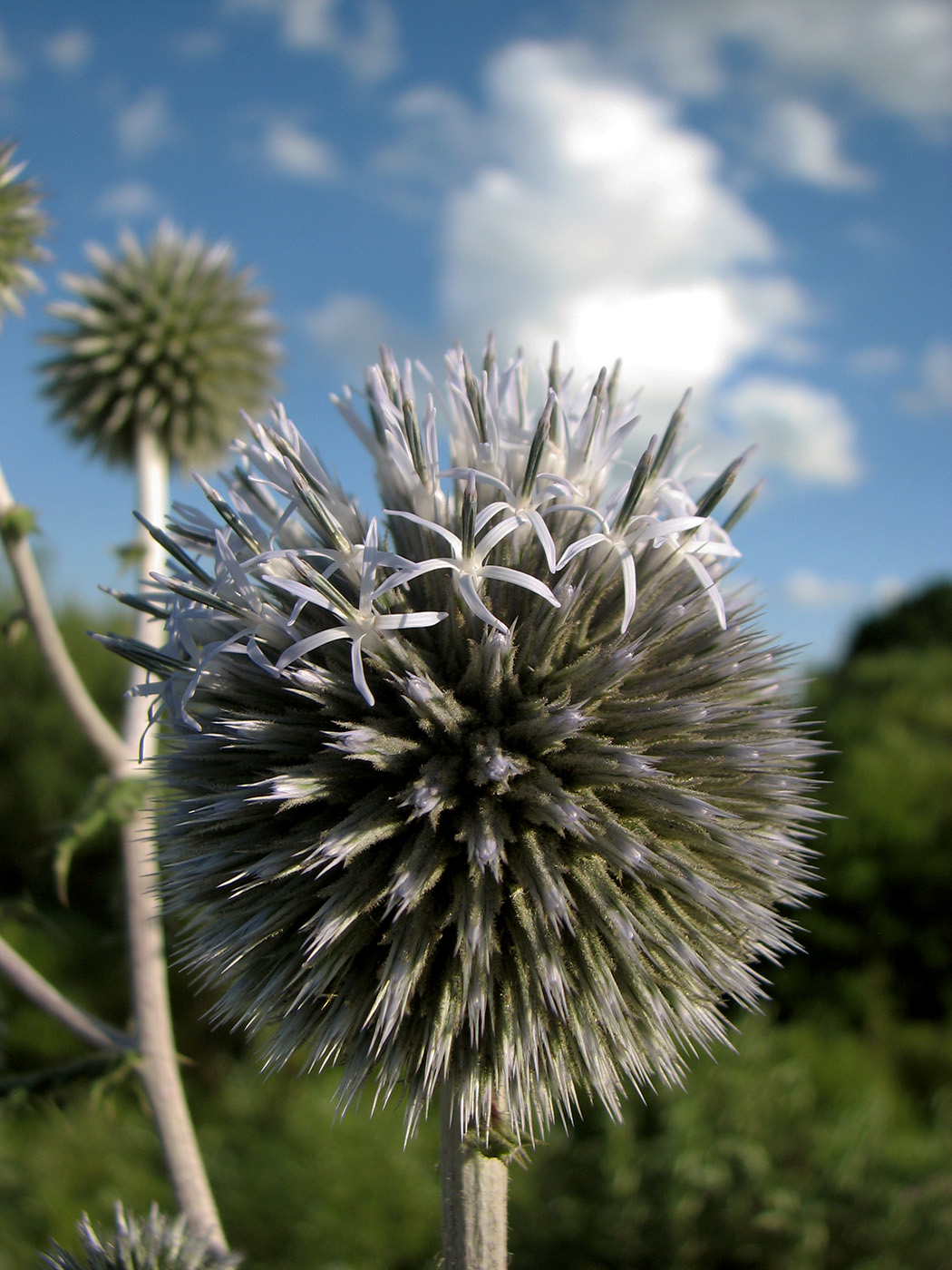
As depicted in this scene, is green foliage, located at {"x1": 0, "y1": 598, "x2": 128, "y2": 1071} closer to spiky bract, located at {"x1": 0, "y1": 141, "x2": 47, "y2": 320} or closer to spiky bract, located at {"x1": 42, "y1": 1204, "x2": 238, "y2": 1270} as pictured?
spiky bract, located at {"x1": 0, "y1": 141, "x2": 47, "y2": 320}

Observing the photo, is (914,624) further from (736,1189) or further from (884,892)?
(736,1189)

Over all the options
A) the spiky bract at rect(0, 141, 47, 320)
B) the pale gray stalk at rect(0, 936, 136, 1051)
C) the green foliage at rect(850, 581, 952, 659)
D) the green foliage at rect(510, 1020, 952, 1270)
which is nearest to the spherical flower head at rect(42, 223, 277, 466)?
the spiky bract at rect(0, 141, 47, 320)

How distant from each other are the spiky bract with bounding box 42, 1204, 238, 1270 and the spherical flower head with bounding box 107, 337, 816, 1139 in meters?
0.51

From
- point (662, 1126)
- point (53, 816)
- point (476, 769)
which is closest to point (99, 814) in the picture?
point (476, 769)

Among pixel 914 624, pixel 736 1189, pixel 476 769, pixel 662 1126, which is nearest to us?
pixel 476 769

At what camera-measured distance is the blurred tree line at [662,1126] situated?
7.23 m

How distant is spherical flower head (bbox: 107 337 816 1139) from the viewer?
61.6 inches

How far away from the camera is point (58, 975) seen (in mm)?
14141

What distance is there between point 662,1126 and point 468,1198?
7168 mm

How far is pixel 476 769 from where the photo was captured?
1.58 meters

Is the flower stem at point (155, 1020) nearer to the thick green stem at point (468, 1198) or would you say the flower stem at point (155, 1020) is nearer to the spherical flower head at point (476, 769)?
Answer: the spherical flower head at point (476, 769)

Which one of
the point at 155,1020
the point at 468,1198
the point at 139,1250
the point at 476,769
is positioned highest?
the point at 476,769

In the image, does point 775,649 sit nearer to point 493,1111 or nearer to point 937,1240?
point 493,1111

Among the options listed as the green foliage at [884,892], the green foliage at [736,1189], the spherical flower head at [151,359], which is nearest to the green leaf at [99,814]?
the spherical flower head at [151,359]
